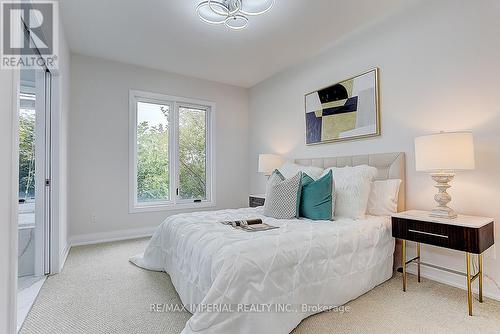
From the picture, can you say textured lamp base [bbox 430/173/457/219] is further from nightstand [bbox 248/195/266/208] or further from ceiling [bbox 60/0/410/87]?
nightstand [bbox 248/195/266/208]

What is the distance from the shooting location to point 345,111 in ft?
10.5

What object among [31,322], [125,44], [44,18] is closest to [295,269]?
[31,322]

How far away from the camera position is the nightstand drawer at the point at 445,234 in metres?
1.83

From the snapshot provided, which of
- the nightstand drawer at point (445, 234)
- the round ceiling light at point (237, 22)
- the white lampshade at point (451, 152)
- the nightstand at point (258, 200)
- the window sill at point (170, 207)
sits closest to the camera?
the nightstand drawer at point (445, 234)

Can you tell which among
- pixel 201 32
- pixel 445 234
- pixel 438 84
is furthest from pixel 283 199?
pixel 201 32

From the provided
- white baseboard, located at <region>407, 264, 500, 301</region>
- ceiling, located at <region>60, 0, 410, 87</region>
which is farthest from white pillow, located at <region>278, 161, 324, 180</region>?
ceiling, located at <region>60, 0, 410, 87</region>

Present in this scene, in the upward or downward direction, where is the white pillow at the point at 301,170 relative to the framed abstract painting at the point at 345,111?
downward

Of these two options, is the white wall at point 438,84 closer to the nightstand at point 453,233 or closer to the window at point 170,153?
the nightstand at point 453,233

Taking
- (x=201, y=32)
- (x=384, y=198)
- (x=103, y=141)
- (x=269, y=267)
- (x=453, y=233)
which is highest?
(x=201, y=32)

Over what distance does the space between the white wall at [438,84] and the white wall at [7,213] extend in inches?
120

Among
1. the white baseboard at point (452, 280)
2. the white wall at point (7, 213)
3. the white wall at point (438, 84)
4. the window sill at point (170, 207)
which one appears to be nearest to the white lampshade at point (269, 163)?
the white wall at point (438, 84)

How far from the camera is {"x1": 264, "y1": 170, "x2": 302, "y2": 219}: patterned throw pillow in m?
2.49

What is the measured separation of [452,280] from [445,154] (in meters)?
1.20

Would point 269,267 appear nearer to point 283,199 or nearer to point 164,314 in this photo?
point 164,314
